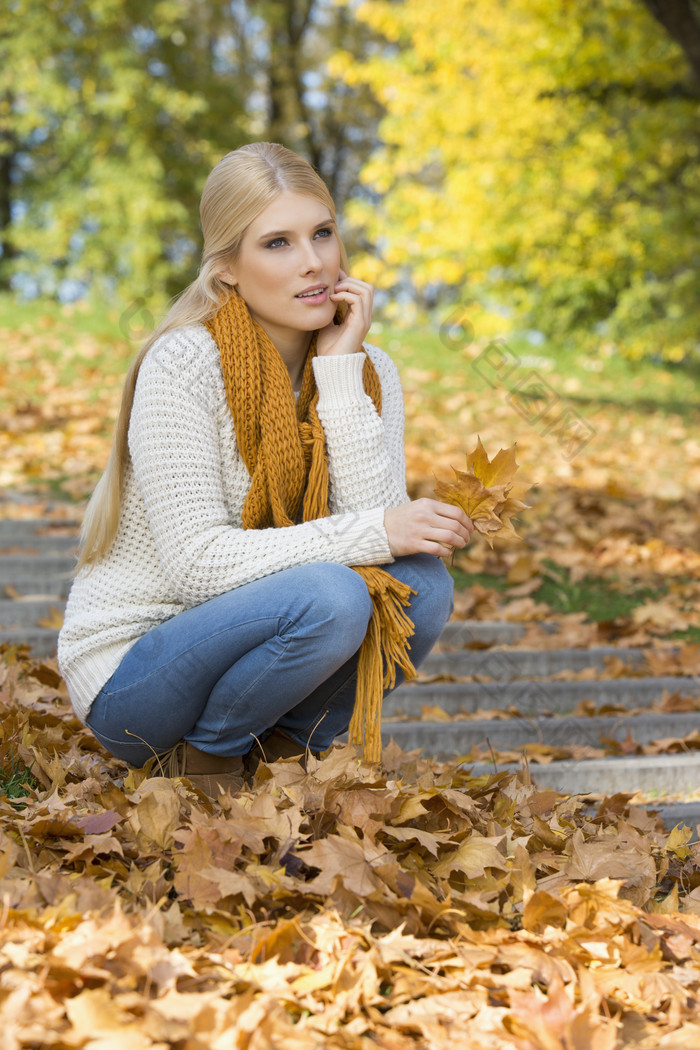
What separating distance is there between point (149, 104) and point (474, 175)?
555 centimetres

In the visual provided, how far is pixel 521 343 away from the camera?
37.7 feet

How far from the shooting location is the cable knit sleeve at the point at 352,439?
2393 mm

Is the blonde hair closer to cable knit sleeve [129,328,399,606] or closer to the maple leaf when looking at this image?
cable knit sleeve [129,328,399,606]

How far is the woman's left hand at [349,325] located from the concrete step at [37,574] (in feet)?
6.11

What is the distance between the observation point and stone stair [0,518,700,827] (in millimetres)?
2736

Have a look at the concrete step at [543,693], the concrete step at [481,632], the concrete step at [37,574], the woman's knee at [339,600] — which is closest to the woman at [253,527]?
the woman's knee at [339,600]

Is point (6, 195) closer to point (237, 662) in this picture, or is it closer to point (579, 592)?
point (579, 592)

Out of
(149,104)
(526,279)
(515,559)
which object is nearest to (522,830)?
(515,559)

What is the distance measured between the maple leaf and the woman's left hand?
1.59 feet

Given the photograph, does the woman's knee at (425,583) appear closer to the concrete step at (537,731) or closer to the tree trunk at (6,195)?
the concrete step at (537,731)

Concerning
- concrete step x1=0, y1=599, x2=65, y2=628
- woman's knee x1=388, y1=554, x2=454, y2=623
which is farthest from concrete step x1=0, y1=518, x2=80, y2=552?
woman's knee x1=388, y1=554, x2=454, y2=623

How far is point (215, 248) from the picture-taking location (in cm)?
244

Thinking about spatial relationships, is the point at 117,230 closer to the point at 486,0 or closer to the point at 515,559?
the point at 486,0

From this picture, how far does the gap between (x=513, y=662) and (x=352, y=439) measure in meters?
1.54
